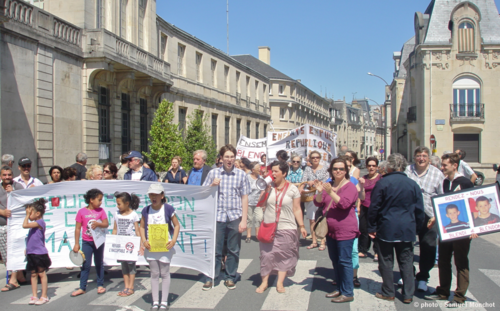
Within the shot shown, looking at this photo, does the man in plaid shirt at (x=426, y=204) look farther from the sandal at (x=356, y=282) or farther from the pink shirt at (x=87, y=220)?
the pink shirt at (x=87, y=220)

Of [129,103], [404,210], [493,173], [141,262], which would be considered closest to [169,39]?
[129,103]

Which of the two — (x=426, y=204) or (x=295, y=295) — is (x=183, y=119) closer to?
(x=426, y=204)

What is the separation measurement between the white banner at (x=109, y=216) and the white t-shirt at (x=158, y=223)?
965 millimetres

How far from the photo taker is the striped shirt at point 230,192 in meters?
6.42

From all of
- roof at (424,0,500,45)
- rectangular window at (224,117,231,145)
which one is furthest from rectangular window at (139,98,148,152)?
roof at (424,0,500,45)

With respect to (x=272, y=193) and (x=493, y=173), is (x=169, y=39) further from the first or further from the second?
(x=493, y=173)

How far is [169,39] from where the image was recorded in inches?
963

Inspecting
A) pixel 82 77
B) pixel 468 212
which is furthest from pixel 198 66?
pixel 468 212

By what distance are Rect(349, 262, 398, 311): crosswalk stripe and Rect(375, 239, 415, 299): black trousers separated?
23 cm

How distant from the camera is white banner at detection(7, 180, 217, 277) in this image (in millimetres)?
6402

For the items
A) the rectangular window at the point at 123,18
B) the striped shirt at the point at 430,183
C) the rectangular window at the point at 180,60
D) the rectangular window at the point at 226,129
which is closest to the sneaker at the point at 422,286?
the striped shirt at the point at 430,183

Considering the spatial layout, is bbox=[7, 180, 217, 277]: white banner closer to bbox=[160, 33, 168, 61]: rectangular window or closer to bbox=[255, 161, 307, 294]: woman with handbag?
bbox=[255, 161, 307, 294]: woman with handbag

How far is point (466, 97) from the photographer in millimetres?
32812

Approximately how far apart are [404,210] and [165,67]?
1832 centimetres
